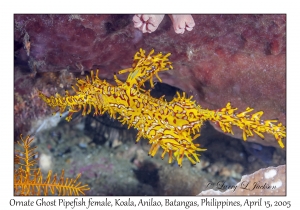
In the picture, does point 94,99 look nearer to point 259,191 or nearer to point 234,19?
point 234,19

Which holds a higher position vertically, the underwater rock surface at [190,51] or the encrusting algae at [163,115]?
the underwater rock surface at [190,51]

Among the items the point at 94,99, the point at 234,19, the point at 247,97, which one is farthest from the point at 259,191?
the point at 94,99

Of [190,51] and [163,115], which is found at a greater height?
[190,51]

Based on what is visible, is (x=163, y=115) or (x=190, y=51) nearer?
(x=163, y=115)

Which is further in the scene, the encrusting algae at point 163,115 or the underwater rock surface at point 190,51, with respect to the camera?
the underwater rock surface at point 190,51
